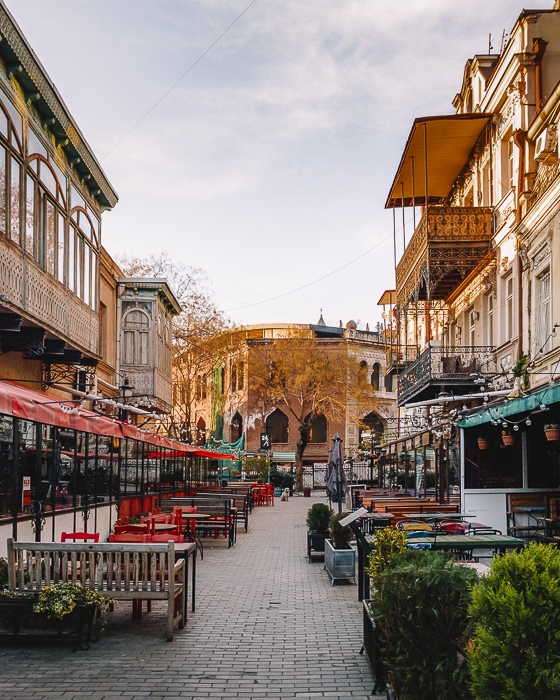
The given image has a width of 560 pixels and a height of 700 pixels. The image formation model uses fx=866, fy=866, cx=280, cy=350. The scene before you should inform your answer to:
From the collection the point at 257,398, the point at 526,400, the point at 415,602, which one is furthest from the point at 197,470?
the point at 415,602

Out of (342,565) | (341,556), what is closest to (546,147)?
(341,556)

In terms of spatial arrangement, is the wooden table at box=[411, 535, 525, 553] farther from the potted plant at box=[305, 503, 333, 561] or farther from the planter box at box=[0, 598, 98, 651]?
the potted plant at box=[305, 503, 333, 561]

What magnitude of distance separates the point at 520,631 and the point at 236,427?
65289 mm

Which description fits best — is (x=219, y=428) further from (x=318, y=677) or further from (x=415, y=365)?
(x=318, y=677)

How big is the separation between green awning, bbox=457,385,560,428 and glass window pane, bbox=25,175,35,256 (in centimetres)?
891

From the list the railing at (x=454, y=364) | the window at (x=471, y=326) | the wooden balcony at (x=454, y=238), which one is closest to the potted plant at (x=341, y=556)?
the railing at (x=454, y=364)

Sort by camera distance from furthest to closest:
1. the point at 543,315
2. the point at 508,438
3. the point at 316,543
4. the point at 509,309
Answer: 1. the point at 509,309
2. the point at 543,315
3. the point at 508,438
4. the point at 316,543

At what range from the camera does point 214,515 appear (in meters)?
20.7

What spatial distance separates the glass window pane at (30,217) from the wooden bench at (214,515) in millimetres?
6881

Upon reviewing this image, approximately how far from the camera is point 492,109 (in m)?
23.7

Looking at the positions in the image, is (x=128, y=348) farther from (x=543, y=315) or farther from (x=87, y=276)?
(x=543, y=315)

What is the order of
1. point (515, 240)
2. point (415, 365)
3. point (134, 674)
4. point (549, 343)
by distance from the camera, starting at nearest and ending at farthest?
point (134, 674), point (549, 343), point (515, 240), point (415, 365)

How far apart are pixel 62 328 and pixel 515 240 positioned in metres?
11.1

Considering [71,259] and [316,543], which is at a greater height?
[71,259]
